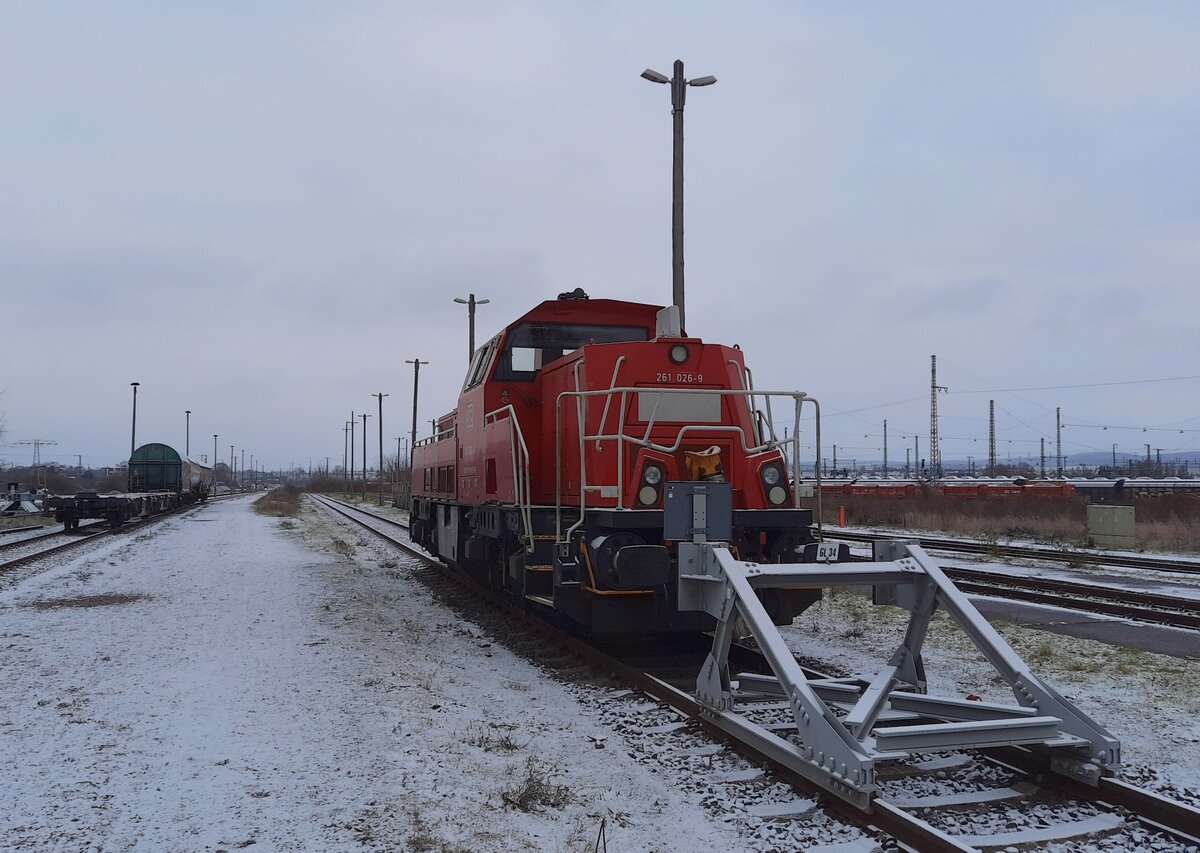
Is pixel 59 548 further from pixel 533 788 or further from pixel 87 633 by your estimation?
pixel 533 788

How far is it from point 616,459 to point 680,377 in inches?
37.0

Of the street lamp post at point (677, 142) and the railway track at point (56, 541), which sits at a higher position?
the street lamp post at point (677, 142)

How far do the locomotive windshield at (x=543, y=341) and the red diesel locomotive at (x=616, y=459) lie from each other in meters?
0.01

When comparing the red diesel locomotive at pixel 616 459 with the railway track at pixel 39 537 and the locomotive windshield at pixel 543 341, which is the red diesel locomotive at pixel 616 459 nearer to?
the locomotive windshield at pixel 543 341

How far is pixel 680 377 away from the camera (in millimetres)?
7348

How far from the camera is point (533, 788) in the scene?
4.29 metres

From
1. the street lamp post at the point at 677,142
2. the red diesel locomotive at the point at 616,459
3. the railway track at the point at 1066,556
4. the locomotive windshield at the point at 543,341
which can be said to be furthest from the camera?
the railway track at the point at 1066,556

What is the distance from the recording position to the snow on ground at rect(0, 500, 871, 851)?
3.88 metres

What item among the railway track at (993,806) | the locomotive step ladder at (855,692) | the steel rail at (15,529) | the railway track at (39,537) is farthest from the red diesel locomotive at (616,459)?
the steel rail at (15,529)

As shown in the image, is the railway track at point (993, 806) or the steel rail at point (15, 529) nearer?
the railway track at point (993, 806)

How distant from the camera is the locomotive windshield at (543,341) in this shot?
891 centimetres

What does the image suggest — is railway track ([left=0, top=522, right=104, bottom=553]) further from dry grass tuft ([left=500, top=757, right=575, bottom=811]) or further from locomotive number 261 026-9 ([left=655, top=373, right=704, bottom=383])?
dry grass tuft ([left=500, top=757, right=575, bottom=811])

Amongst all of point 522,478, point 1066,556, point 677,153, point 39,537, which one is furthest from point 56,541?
point 1066,556

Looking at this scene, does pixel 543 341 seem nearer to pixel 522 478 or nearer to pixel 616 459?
pixel 522 478
